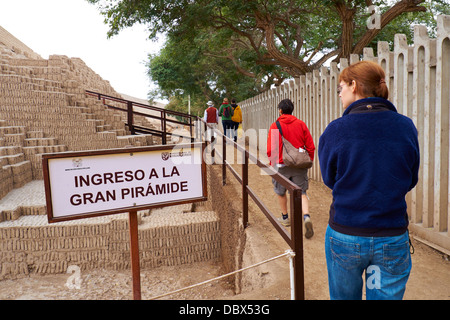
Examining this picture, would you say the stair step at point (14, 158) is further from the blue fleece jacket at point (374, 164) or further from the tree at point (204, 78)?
the tree at point (204, 78)

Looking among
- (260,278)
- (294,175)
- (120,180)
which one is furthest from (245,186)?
(120,180)

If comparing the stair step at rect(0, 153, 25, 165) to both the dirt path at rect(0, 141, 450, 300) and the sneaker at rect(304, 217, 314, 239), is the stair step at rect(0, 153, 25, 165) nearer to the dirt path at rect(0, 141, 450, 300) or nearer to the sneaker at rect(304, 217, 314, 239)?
the dirt path at rect(0, 141, 450, 300)

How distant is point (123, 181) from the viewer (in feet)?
8.02

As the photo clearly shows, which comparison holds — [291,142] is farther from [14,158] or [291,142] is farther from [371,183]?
[14,158]

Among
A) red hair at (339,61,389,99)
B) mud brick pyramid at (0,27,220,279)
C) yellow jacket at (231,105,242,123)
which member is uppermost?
yellow jacket at (231,105,242,123)

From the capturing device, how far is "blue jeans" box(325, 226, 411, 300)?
1.60 metres

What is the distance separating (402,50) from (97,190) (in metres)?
3.70

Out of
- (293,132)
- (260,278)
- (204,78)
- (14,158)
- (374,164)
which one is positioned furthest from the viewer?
(204,78)

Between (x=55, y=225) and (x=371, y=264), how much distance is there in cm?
574

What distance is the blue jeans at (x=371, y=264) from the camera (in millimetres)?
1598

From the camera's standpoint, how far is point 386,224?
1591 millimetres

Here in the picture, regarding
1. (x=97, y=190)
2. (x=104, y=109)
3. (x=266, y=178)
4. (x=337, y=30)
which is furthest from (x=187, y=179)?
(x=337, y=30)

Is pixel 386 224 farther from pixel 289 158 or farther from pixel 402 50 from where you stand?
pixel 402 50

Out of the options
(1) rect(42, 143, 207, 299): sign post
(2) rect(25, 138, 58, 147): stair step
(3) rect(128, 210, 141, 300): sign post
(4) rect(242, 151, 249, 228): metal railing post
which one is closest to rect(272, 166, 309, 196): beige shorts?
(4) rect(242, 151, 249, 228): metal railing post
